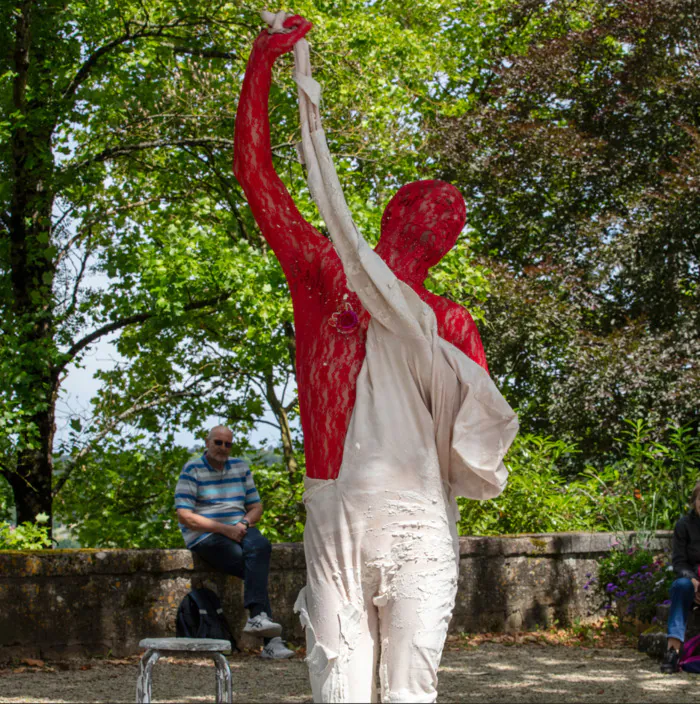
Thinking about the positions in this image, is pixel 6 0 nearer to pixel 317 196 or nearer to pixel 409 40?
pixel 409 40

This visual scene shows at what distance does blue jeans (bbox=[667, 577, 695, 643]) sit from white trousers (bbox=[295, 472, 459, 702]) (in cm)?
474

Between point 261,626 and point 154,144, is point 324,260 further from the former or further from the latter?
point 154,144

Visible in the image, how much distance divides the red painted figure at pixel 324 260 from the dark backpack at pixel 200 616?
436cm

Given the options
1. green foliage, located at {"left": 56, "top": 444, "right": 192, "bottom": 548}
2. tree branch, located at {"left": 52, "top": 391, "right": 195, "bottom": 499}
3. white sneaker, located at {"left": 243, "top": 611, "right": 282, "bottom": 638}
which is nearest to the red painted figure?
white sneaker, located at {"left": 243, "top": 611, "right": 282, "bottom": 638}

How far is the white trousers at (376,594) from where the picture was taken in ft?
7.57

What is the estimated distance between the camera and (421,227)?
270 cm

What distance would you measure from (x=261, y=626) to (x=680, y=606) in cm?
261

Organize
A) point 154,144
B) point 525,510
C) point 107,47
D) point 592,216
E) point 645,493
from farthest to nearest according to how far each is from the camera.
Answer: point 592,216
point 154,144
point 107,47
point 645,493
point 525,510

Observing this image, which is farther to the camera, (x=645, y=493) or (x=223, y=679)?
(x=645, y=493)

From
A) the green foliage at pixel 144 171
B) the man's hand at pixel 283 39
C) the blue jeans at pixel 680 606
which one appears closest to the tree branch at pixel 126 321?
the green foliage at pixel 144 171

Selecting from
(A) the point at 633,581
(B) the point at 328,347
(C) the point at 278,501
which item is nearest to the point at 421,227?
(B) the point at 328,347

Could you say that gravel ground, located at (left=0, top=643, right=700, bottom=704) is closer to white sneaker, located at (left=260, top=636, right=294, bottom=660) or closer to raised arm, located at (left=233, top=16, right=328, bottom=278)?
white sneaker, located at (left=260, top=636, right=294, bottom=660)

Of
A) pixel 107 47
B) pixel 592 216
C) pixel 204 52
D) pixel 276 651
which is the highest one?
pixel 204 52

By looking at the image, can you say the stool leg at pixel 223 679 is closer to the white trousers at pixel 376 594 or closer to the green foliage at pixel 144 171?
the white trousers at pixel 376 594
